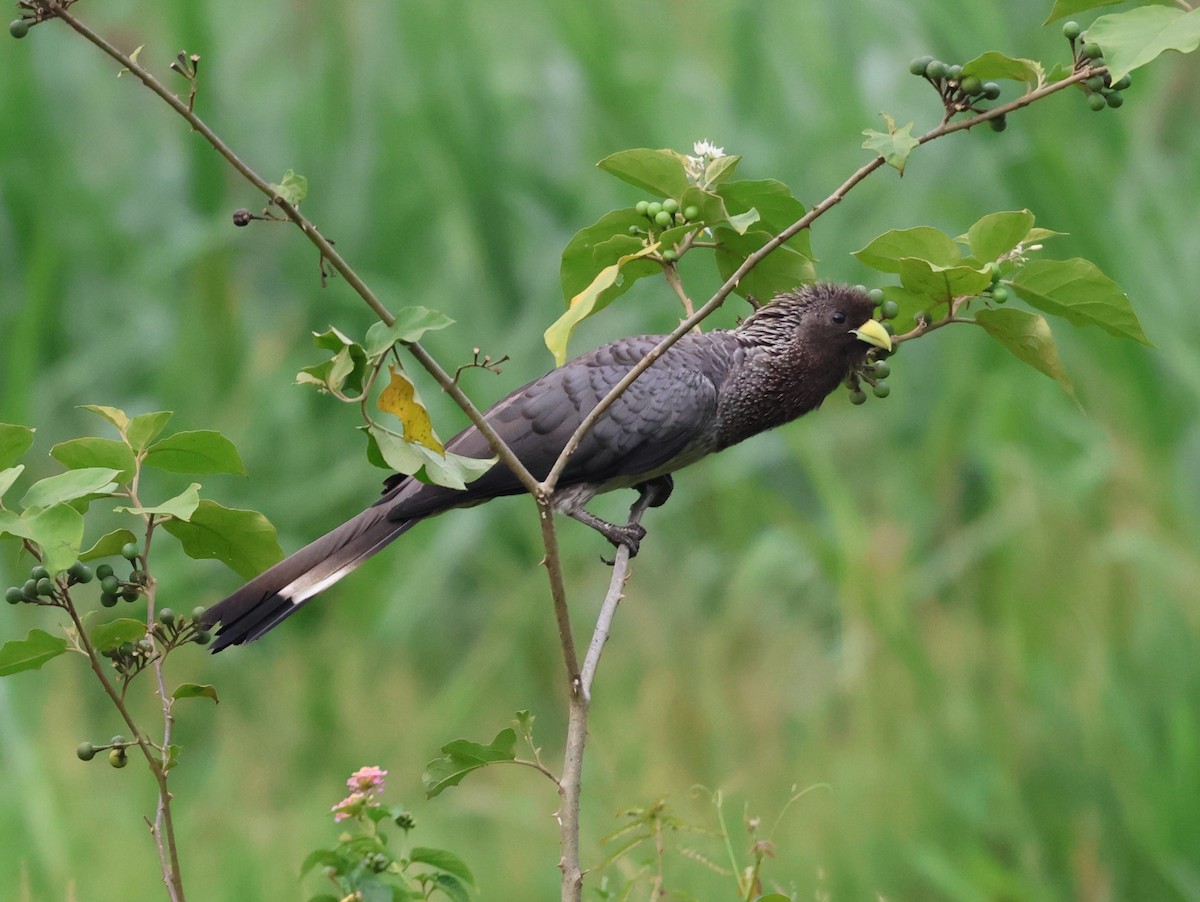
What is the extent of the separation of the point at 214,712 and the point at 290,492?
0.60 metres

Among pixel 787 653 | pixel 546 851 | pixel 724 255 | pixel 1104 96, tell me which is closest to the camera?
pixel 1104 96

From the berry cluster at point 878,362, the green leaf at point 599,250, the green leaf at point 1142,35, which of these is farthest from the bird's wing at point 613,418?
the green leaf at point 1142,35

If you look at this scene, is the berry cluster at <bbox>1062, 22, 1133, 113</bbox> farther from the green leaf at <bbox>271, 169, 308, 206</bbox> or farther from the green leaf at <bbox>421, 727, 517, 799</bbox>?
the green leaf at <bbox>421, 727, 517, 799</bbox>

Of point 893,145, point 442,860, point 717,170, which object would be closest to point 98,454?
point 442,860

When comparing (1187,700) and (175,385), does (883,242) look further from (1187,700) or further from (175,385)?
(175,385)

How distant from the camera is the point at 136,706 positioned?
3.90 m

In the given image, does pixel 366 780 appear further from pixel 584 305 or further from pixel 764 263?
pixel 764 263

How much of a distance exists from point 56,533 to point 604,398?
17.9 inches

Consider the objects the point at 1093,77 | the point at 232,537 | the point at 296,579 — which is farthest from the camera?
the point at 296,579

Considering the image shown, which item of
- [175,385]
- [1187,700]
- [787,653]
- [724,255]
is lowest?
[1187,700]

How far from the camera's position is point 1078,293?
127 cm

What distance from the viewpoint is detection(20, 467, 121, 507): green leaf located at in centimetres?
118

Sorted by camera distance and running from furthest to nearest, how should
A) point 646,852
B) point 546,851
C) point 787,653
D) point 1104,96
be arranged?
point 787,653 → point 546,851 → point 646,852 → point 1104,96

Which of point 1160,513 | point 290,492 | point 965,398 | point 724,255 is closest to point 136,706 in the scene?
point 290,492
